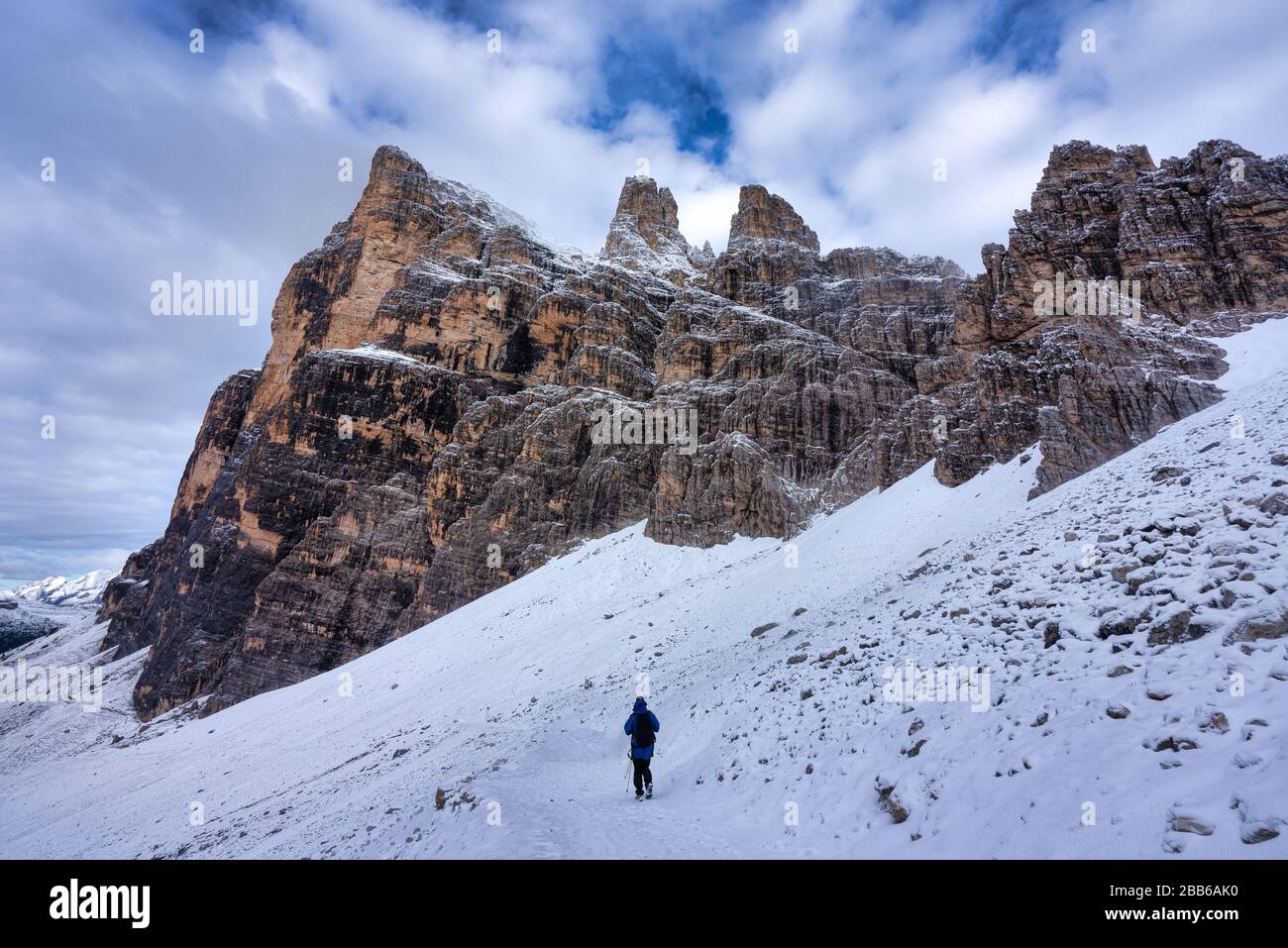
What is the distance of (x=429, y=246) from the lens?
91188 millimetres

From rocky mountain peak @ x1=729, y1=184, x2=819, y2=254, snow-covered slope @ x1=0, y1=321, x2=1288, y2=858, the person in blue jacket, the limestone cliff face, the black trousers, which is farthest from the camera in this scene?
rocky mountain peak @ x1=729, y1=184, x2=819, y2=254

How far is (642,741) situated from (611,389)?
6109 cm

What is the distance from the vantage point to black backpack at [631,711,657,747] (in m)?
10.9

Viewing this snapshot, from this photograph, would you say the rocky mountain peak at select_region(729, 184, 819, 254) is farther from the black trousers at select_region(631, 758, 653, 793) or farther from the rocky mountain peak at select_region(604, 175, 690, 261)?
the black trousers at select_region(631, 758, 653, 793)

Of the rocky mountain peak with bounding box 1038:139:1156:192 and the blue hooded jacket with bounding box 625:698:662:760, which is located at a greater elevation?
the rocky mountain peak with bounding box 1038:139:1156:192

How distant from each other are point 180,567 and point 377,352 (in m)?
38.6

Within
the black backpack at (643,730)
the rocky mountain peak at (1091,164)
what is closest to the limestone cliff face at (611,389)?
the rocky mountain peak at (1091,164)

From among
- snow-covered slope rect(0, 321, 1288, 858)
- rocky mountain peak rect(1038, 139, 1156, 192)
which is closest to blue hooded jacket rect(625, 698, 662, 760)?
snow-covered slope rect(0, 321, 1288, 858)

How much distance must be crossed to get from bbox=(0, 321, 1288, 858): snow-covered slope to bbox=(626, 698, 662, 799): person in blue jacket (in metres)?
0.47

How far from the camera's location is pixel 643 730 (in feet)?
36.0

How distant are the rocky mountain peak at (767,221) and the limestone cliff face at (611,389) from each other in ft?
1.84
